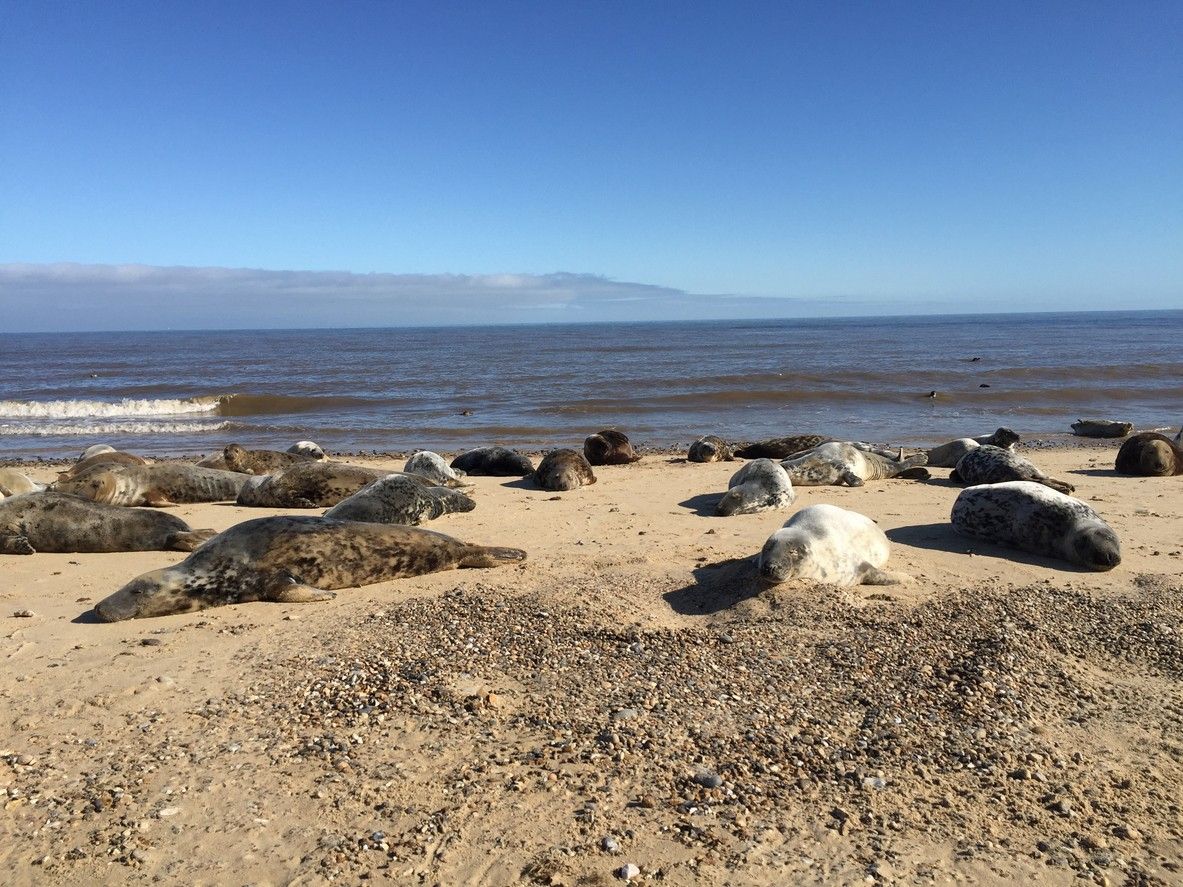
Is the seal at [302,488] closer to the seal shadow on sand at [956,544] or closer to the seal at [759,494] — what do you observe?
the seal at [759,494]

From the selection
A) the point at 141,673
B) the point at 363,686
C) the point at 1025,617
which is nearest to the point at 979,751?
the point at 1025,617

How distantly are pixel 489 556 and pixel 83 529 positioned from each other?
3595mm

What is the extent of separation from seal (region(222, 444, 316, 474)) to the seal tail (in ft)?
18.9

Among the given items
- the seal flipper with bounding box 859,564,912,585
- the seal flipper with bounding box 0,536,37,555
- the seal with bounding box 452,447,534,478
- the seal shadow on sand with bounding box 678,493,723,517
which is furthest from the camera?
the seal with bounding box 452,447,534,478

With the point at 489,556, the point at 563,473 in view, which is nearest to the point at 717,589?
the point at 489,556

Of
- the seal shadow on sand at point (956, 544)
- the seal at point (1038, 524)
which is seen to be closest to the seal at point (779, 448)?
the seal shadow on sand at point (956, 544)

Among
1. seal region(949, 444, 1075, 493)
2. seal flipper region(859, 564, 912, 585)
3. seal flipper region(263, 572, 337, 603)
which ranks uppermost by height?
seal region(949, 444, 1075, 493)

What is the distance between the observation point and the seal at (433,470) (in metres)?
10.3

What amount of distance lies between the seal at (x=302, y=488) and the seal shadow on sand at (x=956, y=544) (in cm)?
483

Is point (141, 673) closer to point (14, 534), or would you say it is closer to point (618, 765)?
point (618, 765)

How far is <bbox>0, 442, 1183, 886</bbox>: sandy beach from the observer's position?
2.85m

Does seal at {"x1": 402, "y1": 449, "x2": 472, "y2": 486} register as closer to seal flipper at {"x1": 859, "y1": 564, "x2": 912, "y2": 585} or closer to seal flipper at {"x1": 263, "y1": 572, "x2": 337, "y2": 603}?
seal flipper at {"x1": 263, "y1": 572, "x2": 337, "y2": 603}

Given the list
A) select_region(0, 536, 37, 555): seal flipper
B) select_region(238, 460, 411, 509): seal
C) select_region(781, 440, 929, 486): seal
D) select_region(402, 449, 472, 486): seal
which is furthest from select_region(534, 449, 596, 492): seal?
select_region(0, 536, 37, 555): seal flipper

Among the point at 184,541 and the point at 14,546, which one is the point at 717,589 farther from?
the point at 14,546
